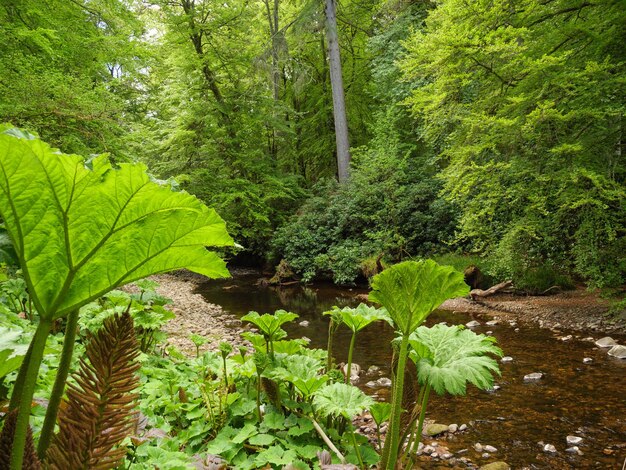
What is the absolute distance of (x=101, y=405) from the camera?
0.54 m

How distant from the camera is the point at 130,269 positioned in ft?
2.55

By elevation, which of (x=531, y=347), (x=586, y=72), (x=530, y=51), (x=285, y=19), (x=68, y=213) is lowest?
(x=531, y=347)

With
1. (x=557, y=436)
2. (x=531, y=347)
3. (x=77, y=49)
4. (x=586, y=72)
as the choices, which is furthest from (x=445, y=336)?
(x=77, y=49)

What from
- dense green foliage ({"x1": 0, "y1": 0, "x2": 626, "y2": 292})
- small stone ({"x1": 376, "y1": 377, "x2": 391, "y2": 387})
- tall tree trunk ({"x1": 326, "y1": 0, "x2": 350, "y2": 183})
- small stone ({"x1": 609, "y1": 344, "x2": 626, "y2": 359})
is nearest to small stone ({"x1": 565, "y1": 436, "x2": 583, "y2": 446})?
small stone ({"x1": 376, "y1": 377, "x2": 391, "y2": 387})

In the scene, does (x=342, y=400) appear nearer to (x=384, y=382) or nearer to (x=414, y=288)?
(x=414, y=288)

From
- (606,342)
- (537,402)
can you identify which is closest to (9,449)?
(537,402)

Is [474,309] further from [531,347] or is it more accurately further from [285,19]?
[285,19]

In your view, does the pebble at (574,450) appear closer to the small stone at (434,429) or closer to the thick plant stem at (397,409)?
the small stone at (434,429)

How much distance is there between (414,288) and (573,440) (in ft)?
8.88

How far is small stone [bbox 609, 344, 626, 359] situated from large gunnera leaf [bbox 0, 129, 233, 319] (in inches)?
227

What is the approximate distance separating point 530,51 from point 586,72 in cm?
170

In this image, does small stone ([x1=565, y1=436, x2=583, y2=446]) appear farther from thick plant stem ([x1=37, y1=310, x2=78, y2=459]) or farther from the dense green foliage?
thick plant stem ([x1=37, y1=310, x2=78, y2=459])

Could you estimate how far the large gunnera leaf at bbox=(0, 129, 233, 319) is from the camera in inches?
25.0

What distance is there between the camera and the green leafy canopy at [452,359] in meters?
1.42
